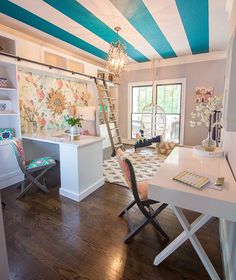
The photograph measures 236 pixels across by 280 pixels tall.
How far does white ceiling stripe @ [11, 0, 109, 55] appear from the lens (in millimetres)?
2352

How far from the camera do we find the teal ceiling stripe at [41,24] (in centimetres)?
242

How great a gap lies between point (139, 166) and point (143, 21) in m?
2.59

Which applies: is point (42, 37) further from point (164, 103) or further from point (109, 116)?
point (164, 103)

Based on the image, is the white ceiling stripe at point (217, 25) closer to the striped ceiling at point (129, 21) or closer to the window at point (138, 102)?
the striped ceiling at point (129, 21)

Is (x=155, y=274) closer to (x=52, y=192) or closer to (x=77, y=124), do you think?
(x=52, y=192)

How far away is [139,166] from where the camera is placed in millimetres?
3670

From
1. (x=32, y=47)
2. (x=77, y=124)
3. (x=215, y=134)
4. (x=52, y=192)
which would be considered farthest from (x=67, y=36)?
(x=215, y=134)

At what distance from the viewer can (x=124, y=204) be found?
91.4 inches

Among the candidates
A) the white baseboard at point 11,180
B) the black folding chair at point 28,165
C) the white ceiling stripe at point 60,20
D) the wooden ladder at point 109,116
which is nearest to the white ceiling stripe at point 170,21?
the white ceiling stripe at point 60,20

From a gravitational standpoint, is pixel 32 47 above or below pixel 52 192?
above

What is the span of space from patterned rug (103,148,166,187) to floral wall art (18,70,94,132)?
1.49m

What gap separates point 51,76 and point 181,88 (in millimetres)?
3376

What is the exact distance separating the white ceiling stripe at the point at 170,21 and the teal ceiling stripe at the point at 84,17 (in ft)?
2.72

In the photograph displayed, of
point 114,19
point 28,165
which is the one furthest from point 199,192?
point 114,19
